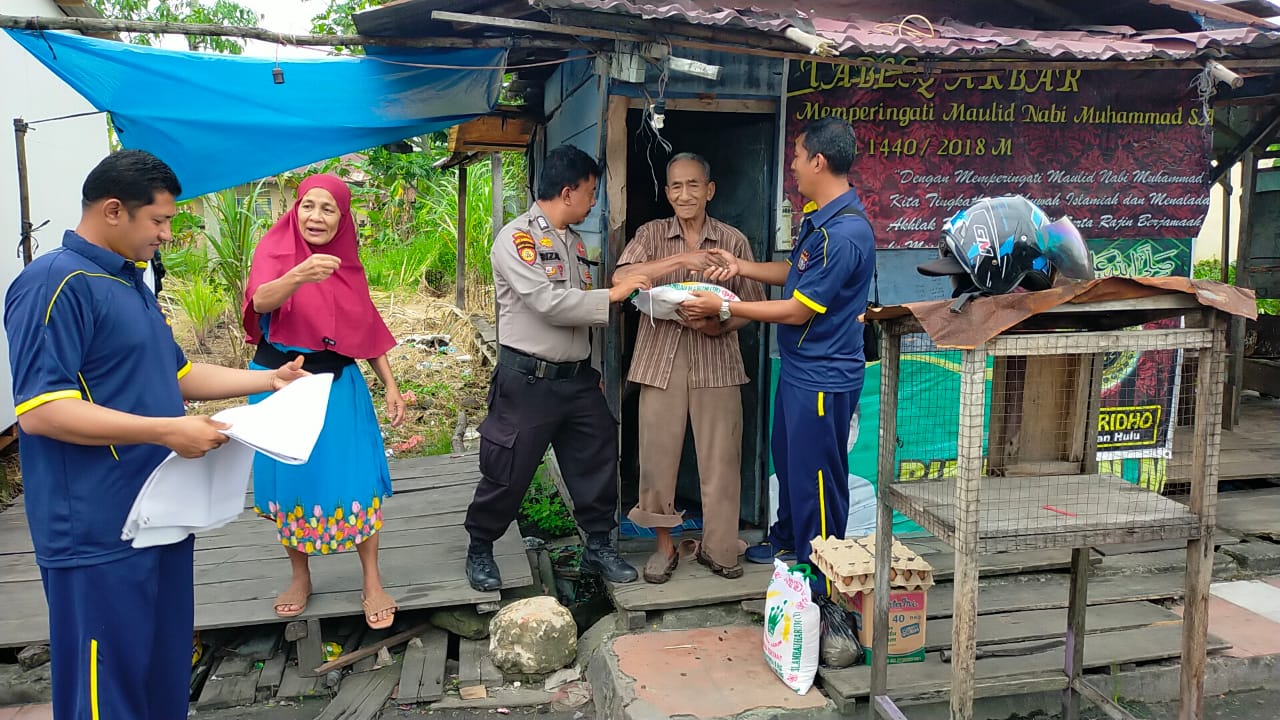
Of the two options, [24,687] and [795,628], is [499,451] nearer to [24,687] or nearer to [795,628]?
[795,628]

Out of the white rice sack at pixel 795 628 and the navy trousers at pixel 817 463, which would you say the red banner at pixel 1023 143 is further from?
the white rice sack at pixel 795 628

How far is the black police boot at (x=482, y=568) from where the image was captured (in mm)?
4199

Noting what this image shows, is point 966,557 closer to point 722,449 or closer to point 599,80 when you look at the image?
point 722,449

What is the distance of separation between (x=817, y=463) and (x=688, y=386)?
0.78 m

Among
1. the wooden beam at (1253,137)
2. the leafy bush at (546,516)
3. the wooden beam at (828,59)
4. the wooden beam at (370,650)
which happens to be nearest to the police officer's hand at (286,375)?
the wooden beam at (828,59)

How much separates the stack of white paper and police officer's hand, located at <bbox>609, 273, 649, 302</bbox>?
1697mm

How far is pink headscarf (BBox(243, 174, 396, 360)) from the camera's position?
3562 millimetres

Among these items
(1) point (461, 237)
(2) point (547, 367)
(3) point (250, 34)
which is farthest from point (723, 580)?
(1) point (461, 237)

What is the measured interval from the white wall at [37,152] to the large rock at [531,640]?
16.3 ft

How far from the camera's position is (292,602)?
3990 millimetres

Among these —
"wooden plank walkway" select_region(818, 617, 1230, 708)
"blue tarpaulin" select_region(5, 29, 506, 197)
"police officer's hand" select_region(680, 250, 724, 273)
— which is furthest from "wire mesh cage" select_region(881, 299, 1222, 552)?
"blue tarpaulin" select_region(5, 29, 506, 197)

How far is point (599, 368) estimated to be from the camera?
16.7ft

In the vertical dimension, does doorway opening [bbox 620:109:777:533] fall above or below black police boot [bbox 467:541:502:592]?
above

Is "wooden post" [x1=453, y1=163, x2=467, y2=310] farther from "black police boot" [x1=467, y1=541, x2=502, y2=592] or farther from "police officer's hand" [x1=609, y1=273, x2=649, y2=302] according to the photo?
"black police boot" [x1=467, y1=541, x2=502, y2=592]
